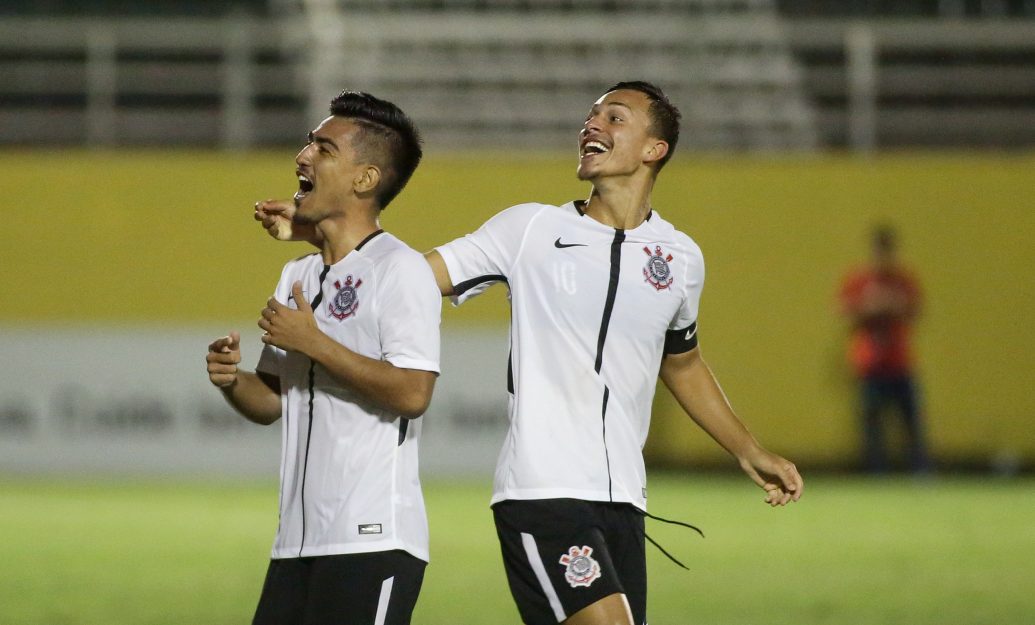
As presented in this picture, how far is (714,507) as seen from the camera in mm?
11953

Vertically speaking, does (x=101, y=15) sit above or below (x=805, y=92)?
above

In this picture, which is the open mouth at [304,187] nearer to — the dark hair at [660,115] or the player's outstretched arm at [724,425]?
the dark hair at [660,115]

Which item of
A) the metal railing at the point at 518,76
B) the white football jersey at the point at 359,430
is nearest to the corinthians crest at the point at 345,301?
the white football jersey at the point at 359,430

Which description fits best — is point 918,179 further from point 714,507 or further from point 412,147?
point 412,147

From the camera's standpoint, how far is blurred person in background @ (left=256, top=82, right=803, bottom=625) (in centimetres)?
458

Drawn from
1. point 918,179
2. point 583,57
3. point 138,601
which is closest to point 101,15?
point 583,57

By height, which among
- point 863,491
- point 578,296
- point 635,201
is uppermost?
point 635,201

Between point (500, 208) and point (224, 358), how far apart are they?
11.0 m

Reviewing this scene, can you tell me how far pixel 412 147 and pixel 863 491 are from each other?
947cm

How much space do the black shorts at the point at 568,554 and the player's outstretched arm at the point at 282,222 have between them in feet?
3.20

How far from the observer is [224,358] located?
4.36 m

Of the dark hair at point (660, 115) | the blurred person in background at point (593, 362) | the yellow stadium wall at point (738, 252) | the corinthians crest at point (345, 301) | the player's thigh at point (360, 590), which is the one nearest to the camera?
the player's thigh at point (360, 590)

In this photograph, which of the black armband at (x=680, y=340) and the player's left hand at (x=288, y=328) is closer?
the player's left hand at (x=288, y=328)

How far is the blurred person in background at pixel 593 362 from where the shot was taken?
458 centimetres
